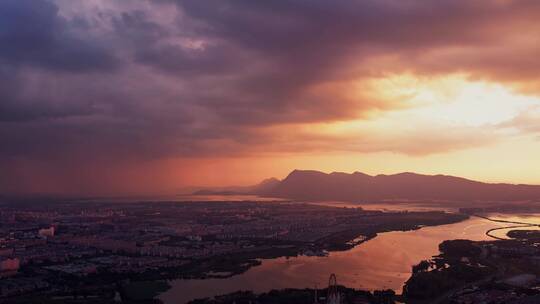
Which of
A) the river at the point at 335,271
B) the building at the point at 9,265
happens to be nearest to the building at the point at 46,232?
the building at the point at 9,265

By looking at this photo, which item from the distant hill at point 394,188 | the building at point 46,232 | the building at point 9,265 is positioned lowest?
the building at point 9,265

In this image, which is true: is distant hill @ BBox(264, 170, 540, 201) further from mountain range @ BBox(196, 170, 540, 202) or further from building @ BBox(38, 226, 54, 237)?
building @ BBox(38, 226, 54, 237)

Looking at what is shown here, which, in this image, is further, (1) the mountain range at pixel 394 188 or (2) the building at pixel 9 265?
(1) the mountain range at pixel 394 188

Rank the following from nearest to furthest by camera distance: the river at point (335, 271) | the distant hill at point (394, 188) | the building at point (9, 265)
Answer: the river at point (335, 271) < the building at point (9, 265) < the distant hill at point (394, 188)

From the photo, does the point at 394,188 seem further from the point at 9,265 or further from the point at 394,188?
the point at 9,265

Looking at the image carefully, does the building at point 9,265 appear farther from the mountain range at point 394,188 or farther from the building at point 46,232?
the mountain range at point 394,188

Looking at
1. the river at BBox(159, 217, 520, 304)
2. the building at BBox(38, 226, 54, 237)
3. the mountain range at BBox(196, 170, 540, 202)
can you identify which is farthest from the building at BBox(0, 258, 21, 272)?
the mountain range at BBox(196, 170, 540, 202)

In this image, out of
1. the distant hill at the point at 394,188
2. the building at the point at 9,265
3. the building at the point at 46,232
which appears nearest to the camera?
the building at the point at 9,265
